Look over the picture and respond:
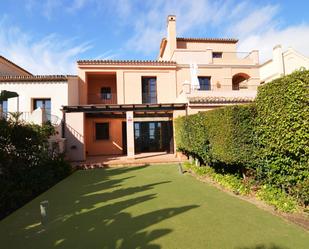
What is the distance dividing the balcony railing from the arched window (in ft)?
38.1

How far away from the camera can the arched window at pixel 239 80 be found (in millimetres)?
22075

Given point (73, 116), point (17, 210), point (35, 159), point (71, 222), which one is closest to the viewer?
point (71, 222)

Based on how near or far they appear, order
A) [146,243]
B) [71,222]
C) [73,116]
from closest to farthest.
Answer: [146,243] < [71,222] < [73,116]

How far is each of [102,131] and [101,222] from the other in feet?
49.9

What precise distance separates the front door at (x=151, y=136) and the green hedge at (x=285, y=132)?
14067 millimetres

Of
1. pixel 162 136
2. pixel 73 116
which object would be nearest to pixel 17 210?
pixel 73 116

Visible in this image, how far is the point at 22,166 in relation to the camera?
8.48 meters

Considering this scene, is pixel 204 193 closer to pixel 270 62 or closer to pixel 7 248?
pixel 7 248

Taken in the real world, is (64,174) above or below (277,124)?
below

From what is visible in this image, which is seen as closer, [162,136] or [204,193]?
[204,193]

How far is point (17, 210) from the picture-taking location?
6.46m

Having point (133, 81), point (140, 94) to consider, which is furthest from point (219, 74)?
point (133, 81)

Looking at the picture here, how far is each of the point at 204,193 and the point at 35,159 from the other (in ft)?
22.3

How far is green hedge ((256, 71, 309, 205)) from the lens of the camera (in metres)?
4.70
